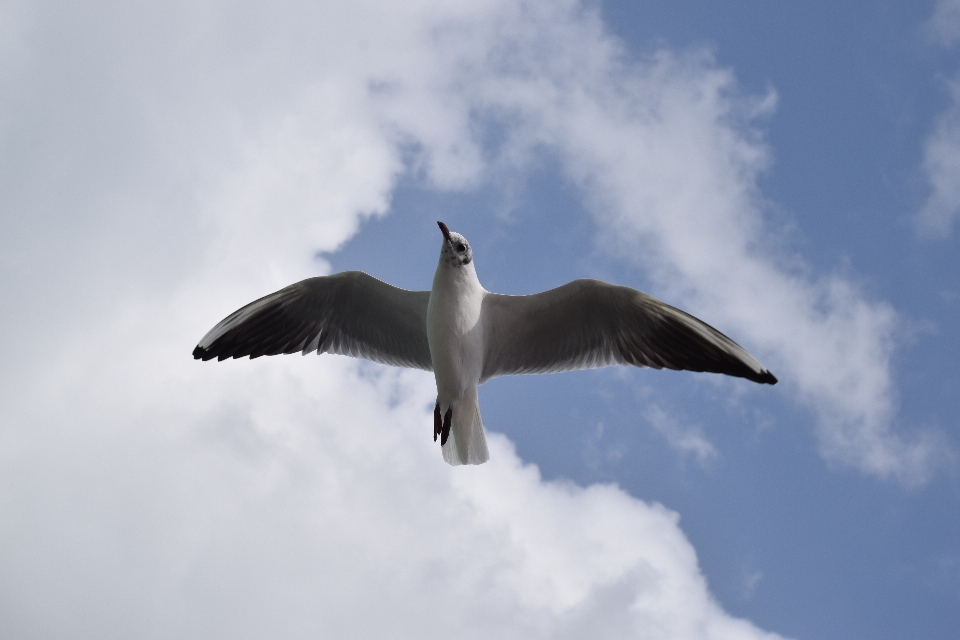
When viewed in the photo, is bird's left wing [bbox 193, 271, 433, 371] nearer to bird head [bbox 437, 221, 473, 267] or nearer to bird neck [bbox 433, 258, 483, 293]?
bird neck [bbox 433, 258, 483, 293]

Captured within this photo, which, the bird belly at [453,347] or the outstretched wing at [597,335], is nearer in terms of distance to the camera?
the outstretched wing at [597,335]

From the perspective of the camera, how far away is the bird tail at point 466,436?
6.19 m

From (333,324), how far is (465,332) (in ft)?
4.21

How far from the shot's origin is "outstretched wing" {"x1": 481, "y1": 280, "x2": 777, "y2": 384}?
19.1 feet

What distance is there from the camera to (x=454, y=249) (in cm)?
585

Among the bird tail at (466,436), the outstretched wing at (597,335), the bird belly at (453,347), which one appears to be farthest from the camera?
the bird tail at (466,436)

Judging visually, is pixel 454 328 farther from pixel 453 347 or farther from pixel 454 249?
pixel 454 249

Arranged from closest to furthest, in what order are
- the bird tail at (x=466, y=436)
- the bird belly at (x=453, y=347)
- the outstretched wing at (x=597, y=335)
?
the outstretched wing at (x=597, y=335), the bird belly at (x=453, y=347), the bird tail at (x=466, y=436)

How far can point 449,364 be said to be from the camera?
6059mm

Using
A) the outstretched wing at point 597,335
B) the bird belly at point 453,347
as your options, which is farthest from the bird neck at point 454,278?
the outstretched wing at point 597,335

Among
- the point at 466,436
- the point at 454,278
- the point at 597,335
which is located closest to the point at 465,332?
the point at 454,278

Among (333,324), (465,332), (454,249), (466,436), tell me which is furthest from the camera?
(333,324)

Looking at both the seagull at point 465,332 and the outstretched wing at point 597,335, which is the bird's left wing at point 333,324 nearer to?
the seagull at point 465,332

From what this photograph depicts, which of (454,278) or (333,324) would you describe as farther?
(333,324)
